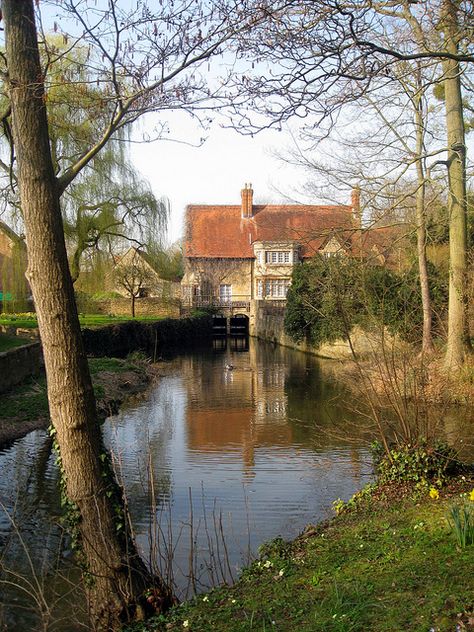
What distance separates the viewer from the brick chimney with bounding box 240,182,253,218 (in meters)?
54.0

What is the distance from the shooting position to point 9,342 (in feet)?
62.4

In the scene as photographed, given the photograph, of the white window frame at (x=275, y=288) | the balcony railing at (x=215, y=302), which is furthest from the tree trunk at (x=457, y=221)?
the white window frame at (x=275, y=288)

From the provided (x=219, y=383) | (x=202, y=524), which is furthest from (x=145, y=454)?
(x=219, y=383)

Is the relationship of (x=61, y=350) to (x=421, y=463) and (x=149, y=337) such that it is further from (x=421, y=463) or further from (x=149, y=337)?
(x=149, y=337)

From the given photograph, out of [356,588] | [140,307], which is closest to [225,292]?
[140,307]

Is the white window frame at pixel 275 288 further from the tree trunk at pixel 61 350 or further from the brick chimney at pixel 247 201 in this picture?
the tree trunk at pixel 61 350

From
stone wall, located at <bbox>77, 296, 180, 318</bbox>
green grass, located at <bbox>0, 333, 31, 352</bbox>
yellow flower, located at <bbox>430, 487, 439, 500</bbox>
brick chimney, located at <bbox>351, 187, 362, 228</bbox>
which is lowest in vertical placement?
yellow flower, located at <bbox>430, 487, 439, 500</bbox>

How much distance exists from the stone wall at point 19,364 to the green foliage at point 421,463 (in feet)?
35.8

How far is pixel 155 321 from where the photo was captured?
118 feet

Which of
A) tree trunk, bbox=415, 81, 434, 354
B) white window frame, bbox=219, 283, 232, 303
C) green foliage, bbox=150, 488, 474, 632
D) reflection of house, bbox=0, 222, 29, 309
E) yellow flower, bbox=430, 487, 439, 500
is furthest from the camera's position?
white window frame, bbox=219, 283, 232, 303

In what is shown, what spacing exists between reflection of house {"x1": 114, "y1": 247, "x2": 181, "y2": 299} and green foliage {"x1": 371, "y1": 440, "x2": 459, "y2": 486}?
84.4ft

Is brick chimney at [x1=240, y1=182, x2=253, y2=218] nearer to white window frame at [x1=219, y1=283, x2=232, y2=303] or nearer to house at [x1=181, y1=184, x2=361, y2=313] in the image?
house at [x1=181, y1=184, x2=361, y2=313]

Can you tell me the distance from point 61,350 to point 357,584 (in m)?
2.83

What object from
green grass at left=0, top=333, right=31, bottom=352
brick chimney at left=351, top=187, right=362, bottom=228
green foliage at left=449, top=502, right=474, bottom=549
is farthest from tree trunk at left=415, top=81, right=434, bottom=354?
green foliage at left=449, top=502, right=474, bottom=549
